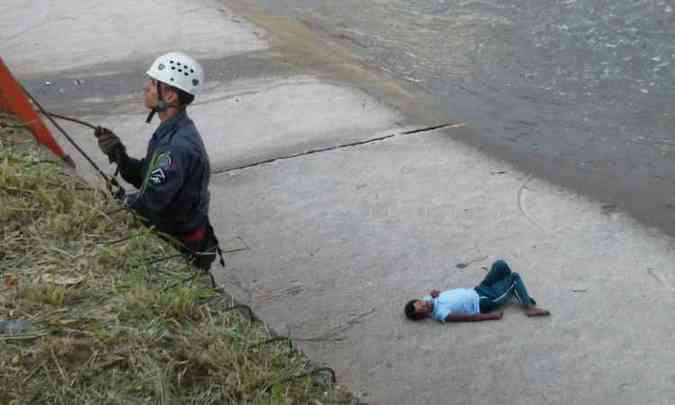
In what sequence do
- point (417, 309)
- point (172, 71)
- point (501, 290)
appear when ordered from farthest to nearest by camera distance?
point (501, 290) → point (417, 309) → point (172, 71)

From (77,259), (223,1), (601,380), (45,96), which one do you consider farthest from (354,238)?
(223,1)

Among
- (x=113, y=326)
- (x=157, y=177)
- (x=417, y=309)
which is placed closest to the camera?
(x=113, y=326)

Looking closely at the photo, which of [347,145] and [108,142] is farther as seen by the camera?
[347,145]

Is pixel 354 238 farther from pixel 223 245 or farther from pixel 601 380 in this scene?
pixel 601 380

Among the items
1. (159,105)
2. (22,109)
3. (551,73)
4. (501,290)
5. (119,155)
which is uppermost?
(159,105)

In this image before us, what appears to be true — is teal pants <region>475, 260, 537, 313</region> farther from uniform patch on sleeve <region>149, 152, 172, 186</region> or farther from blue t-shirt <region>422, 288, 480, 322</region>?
uniform patch on sleeve <region>149, 152, 172, 186</region>

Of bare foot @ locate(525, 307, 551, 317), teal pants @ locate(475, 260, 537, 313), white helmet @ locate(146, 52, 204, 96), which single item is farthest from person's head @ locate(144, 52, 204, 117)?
bare foot @ locate(525, 307, 551, 317)

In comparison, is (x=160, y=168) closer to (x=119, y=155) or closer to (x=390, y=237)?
(x=119, y=155)

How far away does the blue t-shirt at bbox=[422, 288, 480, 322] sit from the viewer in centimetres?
527

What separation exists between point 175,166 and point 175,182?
77 mm

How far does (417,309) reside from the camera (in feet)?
17.3

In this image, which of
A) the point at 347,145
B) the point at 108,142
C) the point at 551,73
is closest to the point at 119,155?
the point at 108,142

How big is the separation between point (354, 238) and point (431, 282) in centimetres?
73

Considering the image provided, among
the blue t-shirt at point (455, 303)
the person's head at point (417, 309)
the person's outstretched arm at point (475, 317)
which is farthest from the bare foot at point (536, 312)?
the person's head at point (417, 309)
